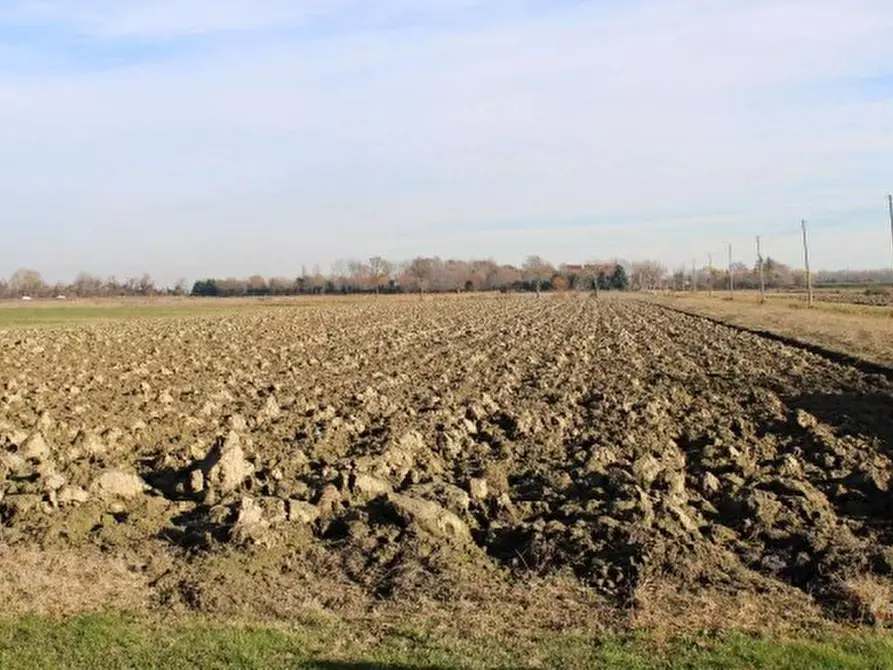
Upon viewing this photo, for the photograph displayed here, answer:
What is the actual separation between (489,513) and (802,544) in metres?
2.93

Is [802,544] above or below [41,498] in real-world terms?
below

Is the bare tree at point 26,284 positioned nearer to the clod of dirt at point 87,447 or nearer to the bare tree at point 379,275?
the bare tree at point 379,275

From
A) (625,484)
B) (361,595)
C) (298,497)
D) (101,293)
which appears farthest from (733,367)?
(101,293)

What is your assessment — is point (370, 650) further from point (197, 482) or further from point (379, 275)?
point (379, 275)

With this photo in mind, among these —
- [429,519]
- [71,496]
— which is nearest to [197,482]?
[71,496]

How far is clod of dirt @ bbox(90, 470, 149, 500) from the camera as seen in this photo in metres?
9.35

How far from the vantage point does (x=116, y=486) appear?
9.48 meters

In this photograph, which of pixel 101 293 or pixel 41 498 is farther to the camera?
pixel 101 293

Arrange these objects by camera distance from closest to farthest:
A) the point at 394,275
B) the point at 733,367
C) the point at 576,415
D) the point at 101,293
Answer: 1. the point at 576,415
2. the point at 733,367
3. the point at 101,293
4. the point at 394,275

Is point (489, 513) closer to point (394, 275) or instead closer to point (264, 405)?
point (264, 405)

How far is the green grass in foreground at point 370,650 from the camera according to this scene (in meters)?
5.48

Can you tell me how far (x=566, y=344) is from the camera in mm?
29906

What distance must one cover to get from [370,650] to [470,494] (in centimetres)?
367

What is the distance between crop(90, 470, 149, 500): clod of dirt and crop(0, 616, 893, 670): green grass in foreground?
3.31 m
